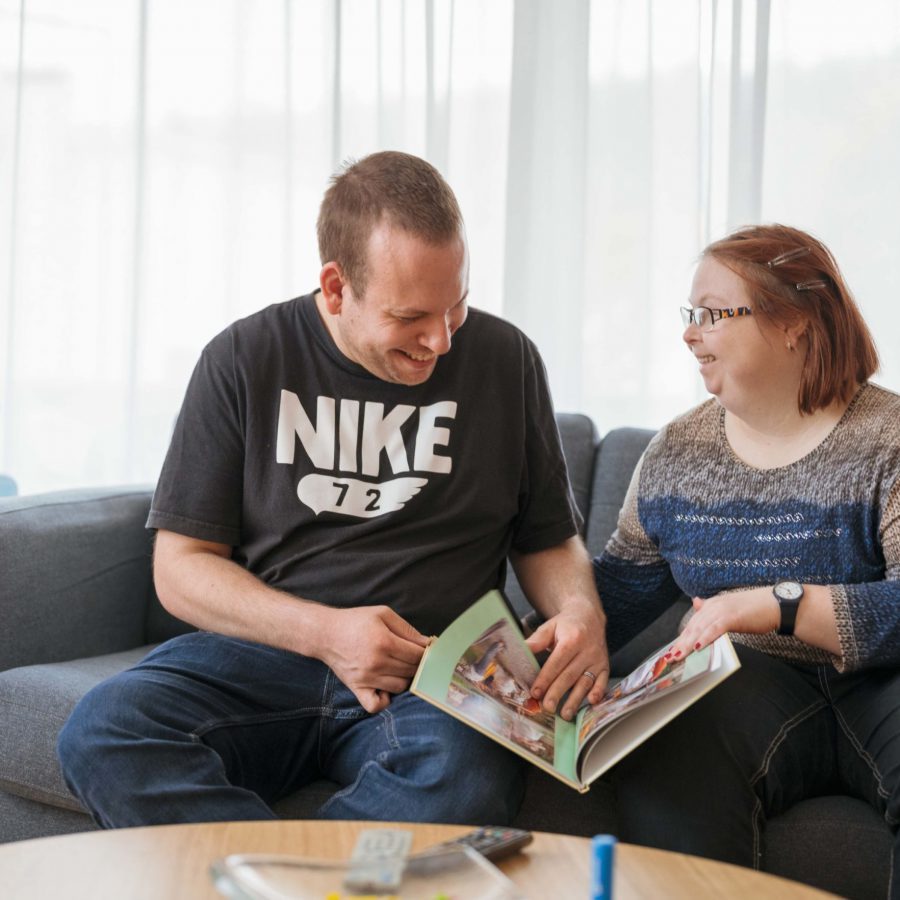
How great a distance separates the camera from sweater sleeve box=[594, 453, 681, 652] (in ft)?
5.73

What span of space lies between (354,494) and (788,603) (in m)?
0.59

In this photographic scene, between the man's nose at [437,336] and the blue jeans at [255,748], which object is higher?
the man's nose at [437,336]

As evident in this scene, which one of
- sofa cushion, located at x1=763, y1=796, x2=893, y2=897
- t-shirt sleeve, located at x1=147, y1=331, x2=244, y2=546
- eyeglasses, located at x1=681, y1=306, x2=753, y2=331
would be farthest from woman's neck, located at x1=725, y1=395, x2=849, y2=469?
t-shirt sleeve, located at x1=147, y1=331, x2=244, y2=546

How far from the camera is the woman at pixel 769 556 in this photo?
1398 mm

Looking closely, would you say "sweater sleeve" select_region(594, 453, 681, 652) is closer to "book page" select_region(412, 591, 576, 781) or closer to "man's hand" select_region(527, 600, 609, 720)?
"man's hand" select_region(527, 600, 609, 720)

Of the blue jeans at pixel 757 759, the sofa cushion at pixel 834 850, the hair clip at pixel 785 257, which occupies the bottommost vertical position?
the sofa cushion at pixel 834 850

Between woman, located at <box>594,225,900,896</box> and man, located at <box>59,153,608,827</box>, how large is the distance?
0.14 m

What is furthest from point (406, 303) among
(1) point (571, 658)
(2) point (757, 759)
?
(2) point (757, 759)

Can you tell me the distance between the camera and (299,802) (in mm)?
1489

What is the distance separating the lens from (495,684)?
4.42ft

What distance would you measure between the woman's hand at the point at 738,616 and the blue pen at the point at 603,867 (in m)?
0.69

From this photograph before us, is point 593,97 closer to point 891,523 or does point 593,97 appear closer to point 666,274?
point 666,274

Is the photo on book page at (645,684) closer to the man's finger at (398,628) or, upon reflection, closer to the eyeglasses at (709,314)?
the man's finger at (398,628)

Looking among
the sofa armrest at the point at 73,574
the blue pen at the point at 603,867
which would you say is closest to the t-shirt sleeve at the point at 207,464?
the sofa armrest at the point at 73,574
